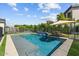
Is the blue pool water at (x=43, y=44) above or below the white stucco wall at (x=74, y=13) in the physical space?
below

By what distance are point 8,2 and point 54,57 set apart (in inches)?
52.4

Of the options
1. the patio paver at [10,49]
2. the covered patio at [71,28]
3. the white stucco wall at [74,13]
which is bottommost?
the patio paver at [10,49]

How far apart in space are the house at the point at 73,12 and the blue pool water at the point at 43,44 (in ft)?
1.68

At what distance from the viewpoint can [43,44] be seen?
12.7 ft

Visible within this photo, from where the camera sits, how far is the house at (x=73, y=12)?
3783 millimetres

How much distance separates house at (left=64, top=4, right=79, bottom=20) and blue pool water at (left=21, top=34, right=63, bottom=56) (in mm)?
512

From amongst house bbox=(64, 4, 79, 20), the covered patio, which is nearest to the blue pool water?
the covered patio

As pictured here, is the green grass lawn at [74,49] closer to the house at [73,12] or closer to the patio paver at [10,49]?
the house at [73,12]

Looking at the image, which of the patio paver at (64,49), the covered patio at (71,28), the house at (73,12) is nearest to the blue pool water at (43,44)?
the patio paver at (64,49)

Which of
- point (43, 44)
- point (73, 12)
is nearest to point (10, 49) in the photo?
point (43, 44)

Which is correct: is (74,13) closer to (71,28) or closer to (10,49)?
(71,28)

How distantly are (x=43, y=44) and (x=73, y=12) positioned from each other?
0.83 meters

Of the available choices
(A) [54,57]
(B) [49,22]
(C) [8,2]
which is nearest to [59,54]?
(A) [54,57]

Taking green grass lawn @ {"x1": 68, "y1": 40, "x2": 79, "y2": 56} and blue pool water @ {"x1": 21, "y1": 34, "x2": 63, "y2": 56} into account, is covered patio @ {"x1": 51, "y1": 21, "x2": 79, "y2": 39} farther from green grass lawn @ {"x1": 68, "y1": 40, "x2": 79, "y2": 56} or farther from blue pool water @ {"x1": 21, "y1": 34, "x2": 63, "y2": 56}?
blue pool water @ {"x1": 21, "y1": 34, "x2": 63, "y2": 56}
